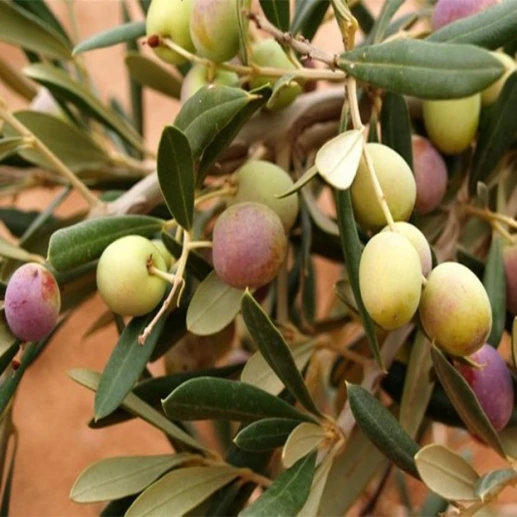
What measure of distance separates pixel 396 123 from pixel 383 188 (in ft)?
0.35

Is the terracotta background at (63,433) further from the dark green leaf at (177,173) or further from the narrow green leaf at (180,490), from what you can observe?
the dark green leaf at (177,173)

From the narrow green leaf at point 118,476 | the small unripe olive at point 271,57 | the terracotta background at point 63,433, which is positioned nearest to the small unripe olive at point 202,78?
the small unripe olive at point 271,57

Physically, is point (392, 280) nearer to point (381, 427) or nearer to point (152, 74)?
point (381, 427)

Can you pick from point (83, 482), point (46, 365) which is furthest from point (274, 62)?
point (46, 365)

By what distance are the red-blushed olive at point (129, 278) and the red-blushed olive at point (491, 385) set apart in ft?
0.60

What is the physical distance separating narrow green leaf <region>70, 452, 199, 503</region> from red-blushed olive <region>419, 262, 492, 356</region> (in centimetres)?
19

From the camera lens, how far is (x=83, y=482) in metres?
0.49

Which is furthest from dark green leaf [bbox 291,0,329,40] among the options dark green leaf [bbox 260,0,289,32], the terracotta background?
the terracotta background

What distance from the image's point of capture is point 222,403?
1.53 feet

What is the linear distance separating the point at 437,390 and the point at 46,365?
717mm

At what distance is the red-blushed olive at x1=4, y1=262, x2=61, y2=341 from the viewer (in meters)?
0.45

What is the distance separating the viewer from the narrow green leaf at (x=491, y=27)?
0.44 meters

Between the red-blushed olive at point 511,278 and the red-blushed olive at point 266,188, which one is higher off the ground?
the red-blushed olive at point 266,188

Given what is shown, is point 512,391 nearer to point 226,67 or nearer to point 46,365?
point 226,67
